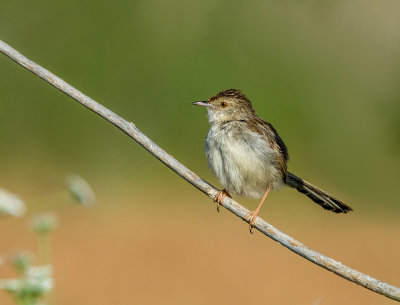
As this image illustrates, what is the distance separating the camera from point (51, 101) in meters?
12.4

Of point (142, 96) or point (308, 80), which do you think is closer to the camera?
point (142, 96)

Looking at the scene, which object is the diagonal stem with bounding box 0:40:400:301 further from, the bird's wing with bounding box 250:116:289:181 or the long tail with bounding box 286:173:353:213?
the long tail with bounding box 286:173:353:213

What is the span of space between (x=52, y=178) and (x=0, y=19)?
286 centimetres

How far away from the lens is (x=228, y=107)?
5609 mm

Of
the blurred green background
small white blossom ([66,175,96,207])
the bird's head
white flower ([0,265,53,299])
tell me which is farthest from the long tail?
the blurred green background

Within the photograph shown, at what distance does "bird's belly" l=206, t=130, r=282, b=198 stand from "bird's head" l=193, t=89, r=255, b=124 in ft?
0.80

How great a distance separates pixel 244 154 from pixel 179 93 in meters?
6.85

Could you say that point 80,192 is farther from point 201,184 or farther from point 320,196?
point 320,196

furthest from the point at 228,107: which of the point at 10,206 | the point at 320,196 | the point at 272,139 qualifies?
the point at 10,206

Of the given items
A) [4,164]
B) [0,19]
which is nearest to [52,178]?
[4,164]

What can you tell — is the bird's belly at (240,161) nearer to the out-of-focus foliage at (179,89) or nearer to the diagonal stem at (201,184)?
the diagonal stem at (201,184)

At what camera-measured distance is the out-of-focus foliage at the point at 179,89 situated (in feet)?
38.3

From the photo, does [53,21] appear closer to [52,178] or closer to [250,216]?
[52,178]

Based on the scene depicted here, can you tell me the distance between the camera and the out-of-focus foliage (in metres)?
11.7
